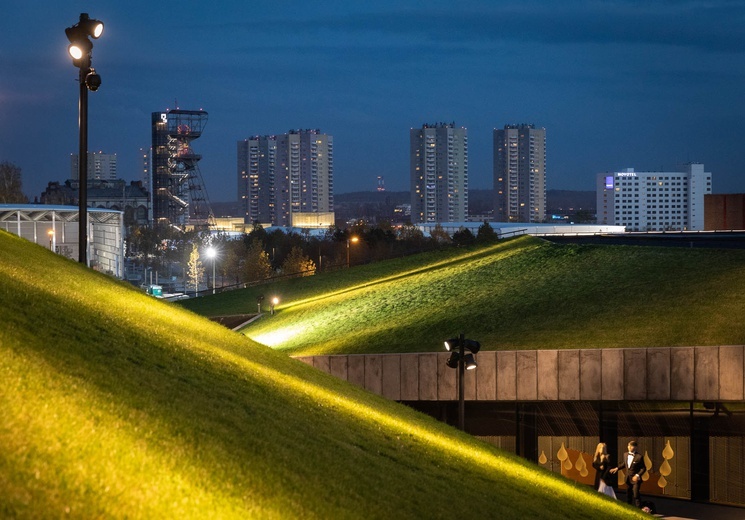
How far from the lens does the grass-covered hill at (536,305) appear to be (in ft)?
104

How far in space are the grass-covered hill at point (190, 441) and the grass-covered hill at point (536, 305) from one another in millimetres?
15233

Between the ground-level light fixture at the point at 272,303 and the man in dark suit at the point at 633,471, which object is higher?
the ground-level light fixture at the point at 272,303

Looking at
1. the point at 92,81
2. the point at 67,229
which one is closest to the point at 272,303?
the point at 67,229

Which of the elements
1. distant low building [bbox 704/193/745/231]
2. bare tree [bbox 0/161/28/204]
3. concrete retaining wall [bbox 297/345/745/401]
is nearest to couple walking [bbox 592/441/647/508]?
concrete retaining wall [bbox 297/345/745/401]

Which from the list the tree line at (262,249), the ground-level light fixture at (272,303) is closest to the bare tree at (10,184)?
the tree line at (262,249)

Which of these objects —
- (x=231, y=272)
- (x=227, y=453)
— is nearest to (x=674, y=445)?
(x=227, y=453)

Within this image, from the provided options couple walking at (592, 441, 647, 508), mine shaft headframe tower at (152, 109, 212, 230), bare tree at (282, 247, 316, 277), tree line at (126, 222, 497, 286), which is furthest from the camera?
mine shaft headframe tower at (152, 109, 212, 230)

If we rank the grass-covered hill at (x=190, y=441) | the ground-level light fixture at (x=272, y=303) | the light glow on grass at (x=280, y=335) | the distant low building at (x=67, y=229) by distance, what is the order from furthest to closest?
the distant low building at (x=67, y=229), the ground-level light fixture at (x=272, y=303), the light glow on grass at (x=280, y=335), the grass-covered hill at (x=190, y=441)

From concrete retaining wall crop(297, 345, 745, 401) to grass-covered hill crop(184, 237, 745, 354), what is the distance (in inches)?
115

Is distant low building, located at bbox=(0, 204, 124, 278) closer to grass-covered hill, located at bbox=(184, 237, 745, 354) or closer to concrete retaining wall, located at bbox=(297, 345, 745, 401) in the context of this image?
grass-covered hill, located at bbox=(184, 237, 745, 354)

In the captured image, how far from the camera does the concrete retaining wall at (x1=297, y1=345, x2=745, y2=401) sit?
2611cm

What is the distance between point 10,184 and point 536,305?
95299 mm

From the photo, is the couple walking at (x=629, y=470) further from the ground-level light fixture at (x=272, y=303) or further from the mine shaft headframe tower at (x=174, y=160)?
the mine shaft headframe tower at (x=174, y=160)

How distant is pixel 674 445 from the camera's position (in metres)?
27.0
